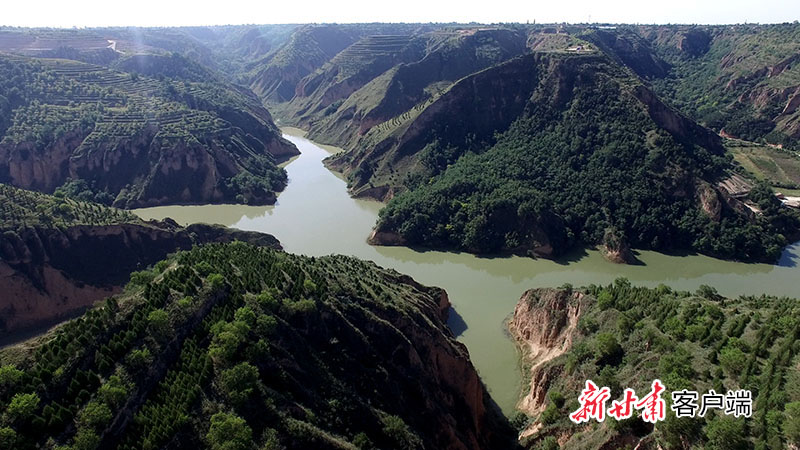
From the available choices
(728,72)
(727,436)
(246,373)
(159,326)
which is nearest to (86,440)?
(246,373)

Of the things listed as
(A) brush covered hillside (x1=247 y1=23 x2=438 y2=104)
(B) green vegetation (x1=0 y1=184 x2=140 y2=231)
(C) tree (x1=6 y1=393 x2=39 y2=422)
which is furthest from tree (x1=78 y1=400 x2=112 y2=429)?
→ (A) brush covered hillside (x1=247 y1=23 x2=438 y2=104)

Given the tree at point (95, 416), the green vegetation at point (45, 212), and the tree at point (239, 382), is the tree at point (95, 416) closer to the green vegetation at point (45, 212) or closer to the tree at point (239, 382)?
the tree at point (239, 382)

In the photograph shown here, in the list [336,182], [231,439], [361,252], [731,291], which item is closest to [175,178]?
[336,182]

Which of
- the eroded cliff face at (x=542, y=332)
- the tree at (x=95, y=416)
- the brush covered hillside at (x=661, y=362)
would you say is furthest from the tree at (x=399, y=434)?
the tree at (x=95, y=416)

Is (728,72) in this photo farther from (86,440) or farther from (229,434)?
(86,440)

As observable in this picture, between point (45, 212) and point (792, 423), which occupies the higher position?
point (792, 423)

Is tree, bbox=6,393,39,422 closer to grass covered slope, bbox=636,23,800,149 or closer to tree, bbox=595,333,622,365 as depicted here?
tree, bbox=595,333,622,365

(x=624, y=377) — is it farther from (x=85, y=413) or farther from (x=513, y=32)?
(x=513, y=32)
